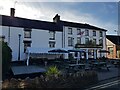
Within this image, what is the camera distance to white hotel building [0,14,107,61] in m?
40.0

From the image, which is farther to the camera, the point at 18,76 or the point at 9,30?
the point at 9,30

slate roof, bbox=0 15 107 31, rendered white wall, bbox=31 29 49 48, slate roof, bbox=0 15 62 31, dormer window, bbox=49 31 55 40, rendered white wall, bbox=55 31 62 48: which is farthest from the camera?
rendered white wall, bbox=55 31 62 48

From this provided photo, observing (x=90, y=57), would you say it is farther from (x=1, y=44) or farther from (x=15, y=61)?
(x=1, y=44)

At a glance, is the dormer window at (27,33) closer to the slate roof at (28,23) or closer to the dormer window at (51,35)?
the slate roof at (28,23)

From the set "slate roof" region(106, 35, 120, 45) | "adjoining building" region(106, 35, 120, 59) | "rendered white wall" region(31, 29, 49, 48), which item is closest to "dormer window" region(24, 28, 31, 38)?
"rendered white wall" region(31, 29, 49, 48)

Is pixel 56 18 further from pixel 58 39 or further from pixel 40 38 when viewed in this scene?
pixel 40 38

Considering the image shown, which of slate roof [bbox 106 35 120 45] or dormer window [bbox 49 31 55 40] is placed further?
slate roof [bbox 106 35 120 45]

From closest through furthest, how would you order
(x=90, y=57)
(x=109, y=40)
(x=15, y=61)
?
1. (x=15, y=61)
2. (x=90, y=57)
3. (x=109, y=40)

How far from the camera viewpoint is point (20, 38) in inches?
1610

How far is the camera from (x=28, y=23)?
1716 inches

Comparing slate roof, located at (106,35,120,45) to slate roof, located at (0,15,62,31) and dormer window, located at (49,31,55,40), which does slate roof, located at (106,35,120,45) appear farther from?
dormer window, located at (49,31,55,40)

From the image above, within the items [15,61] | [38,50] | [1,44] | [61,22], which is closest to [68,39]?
[61,22]

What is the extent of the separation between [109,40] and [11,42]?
2857cm

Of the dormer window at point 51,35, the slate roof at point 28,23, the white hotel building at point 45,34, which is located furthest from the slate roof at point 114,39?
the dormer window at point 51,35
